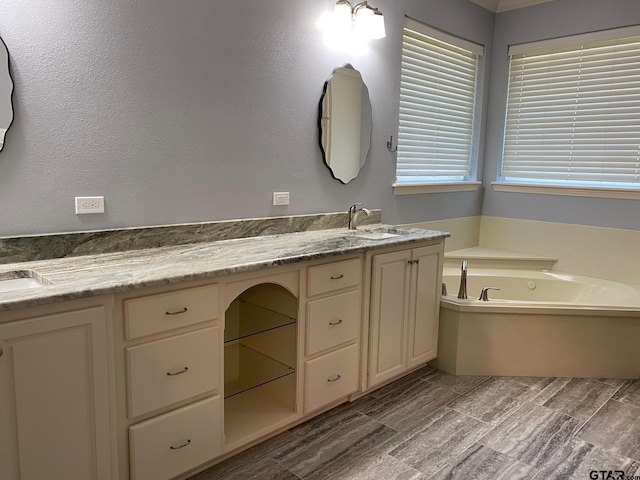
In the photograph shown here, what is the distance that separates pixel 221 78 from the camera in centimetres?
250

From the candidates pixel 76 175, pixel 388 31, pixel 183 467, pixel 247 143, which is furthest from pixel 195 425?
pixel 388 31

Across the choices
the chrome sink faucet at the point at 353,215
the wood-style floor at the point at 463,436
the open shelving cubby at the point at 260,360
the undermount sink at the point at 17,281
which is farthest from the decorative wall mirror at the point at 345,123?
the undermount sink at the point at 17,281

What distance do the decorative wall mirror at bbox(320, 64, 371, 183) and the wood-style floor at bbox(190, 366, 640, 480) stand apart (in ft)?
4.58

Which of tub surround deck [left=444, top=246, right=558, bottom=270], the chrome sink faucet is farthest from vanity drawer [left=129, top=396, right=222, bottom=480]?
tub surround deck [left=444, top=246, right=558, bottom=270]

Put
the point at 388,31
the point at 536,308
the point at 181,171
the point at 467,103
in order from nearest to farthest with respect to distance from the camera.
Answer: the point at 181,171, the point at 536,308, the point at 388,31, the point at 467,103

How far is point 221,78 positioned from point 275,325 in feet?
4.08

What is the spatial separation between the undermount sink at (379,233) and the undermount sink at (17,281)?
1.65m

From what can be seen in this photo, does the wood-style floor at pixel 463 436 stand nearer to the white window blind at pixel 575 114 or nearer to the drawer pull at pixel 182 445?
the drawer pull at pixel 182 445

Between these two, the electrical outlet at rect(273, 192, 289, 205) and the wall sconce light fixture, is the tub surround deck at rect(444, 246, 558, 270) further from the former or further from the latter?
the wall sconce light fixture

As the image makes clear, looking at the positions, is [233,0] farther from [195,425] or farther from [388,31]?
[195,425]

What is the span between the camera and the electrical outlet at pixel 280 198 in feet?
9.31

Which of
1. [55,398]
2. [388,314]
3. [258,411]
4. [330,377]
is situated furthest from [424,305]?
[55,398]

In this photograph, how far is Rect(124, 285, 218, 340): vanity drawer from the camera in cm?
179

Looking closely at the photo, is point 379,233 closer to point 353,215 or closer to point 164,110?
point 353,215
